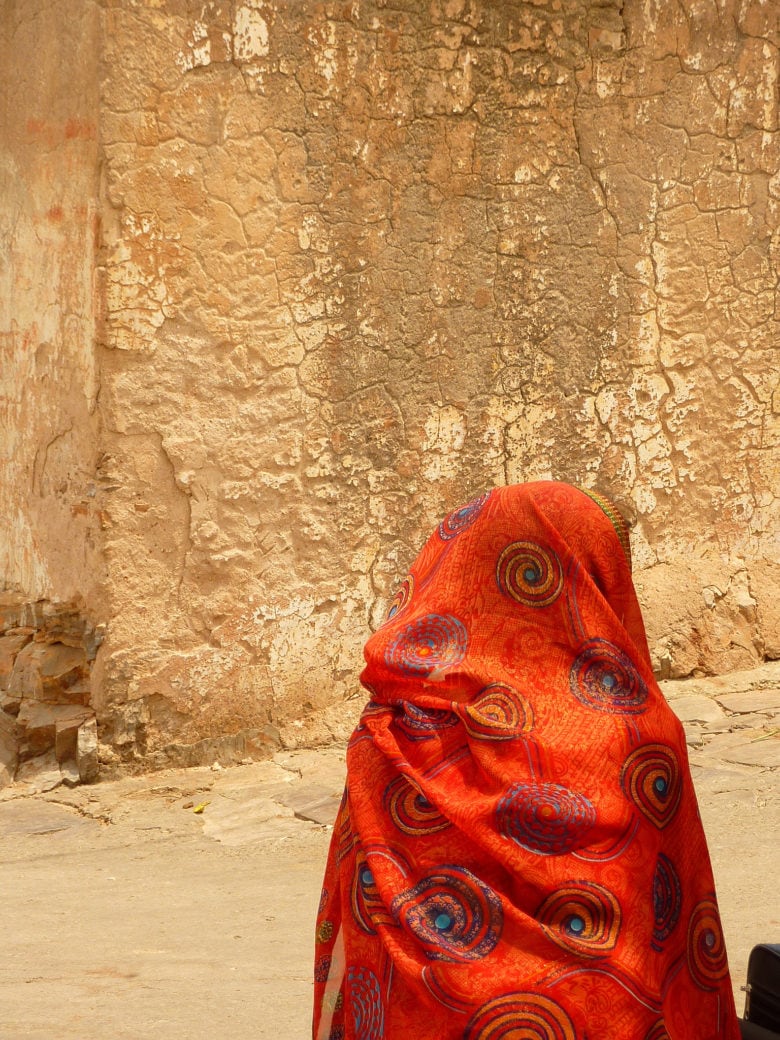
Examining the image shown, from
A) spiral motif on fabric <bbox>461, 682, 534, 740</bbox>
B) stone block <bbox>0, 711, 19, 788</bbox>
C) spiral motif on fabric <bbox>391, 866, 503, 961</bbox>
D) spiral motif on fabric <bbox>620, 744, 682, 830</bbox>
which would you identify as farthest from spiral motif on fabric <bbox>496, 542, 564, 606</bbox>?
stone block <bbox>0, 711, 19, 788</bbox>

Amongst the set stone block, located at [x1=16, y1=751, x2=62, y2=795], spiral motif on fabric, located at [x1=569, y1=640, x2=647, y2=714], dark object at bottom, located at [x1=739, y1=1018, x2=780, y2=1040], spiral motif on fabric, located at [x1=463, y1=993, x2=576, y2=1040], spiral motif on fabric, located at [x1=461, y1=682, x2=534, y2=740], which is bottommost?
stone block, located at [x1=16, y1=751, x2=62, y2=795]

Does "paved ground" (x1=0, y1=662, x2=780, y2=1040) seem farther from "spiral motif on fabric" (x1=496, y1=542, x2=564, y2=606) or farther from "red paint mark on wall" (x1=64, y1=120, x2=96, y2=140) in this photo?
"red paint mark on wall" (x1=64, y1=120, x2=96, y2=140)

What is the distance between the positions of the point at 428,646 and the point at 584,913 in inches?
17.5

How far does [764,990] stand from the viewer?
73.7 inches

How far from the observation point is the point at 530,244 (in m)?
4.39

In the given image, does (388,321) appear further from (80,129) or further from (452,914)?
(452,914)

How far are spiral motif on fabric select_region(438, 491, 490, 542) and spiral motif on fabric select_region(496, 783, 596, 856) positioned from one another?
42cm

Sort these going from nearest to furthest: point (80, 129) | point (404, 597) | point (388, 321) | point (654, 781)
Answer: point (654, 781), point (404, 597), point (80, 129), point (388, 321)

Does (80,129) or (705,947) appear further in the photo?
(80,129)

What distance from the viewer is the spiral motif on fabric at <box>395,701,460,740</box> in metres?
1.82

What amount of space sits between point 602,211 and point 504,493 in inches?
113

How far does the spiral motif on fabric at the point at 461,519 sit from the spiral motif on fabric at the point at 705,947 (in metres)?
0.67

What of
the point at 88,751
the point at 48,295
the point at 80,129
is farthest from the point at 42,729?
the point at 80,129

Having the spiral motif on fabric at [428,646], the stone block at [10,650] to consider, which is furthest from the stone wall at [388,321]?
the spiral motif on fabric at [428,646]
